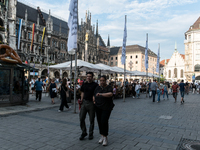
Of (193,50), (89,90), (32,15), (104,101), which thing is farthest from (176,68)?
(104,101)

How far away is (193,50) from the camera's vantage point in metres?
59.5

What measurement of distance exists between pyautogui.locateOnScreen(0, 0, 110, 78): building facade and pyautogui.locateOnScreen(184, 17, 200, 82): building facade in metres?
32.9

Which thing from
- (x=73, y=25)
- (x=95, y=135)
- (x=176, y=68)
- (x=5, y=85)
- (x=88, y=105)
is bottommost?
(x=95, y=135)

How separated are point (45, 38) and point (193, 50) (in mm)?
47979

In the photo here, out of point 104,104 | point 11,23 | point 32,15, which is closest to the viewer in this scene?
point 104,104

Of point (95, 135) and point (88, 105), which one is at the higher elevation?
→ point (88, 105)

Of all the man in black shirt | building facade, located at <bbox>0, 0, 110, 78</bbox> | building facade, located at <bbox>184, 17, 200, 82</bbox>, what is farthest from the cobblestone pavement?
building facade, located at <bbox>184, 17, 200, 82</bbox>

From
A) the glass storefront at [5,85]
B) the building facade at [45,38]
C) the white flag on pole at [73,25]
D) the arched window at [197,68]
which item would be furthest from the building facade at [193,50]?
the glass storefront at [5,85]

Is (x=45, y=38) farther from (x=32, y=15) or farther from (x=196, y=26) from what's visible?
(x=196, y=26)

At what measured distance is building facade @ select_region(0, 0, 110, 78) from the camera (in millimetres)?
39438

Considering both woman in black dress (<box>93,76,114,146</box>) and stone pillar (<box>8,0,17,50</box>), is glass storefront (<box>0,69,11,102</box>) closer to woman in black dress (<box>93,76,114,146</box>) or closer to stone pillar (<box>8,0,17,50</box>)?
woman in black dress (<box>93,76,114,146</box>)

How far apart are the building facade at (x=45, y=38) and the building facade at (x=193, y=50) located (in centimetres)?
3295

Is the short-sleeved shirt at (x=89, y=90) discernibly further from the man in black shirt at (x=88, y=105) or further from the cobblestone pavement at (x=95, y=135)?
the cobblestone pavement at (x=95, y=135)

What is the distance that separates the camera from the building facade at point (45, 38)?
3944 cm
